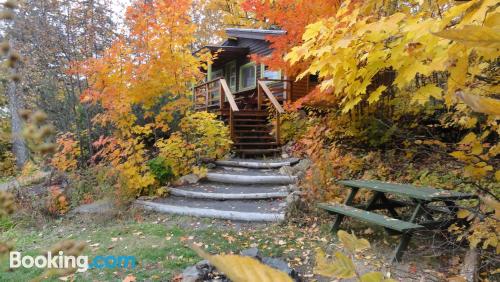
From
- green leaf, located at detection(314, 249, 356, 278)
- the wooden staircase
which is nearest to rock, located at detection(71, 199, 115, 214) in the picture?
the wooden staircase

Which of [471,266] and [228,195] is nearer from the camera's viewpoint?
[471,266]

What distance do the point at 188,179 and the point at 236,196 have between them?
4.81 ft

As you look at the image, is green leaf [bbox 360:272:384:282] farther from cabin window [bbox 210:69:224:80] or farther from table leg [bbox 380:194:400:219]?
cabin window [bbox 210:69:224:80]

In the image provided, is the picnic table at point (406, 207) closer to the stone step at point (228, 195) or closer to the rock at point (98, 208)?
the stone step at point (228, 195)

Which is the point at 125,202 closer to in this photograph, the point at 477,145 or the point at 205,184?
the point at 205,184

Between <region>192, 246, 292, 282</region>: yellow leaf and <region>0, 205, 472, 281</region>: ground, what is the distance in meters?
3.28

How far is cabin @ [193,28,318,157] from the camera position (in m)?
10.1

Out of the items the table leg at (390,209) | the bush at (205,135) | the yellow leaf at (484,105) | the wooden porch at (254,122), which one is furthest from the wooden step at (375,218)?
the wooden porch at (254,122)

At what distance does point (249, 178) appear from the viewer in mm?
7285

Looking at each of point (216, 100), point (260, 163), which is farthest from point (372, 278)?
point (216, 100)

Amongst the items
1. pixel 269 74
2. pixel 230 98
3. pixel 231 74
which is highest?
pixel 231 74

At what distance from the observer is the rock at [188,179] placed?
7395mm

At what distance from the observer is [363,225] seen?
498cm

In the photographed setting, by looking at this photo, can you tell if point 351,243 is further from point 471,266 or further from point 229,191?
point 229,191
